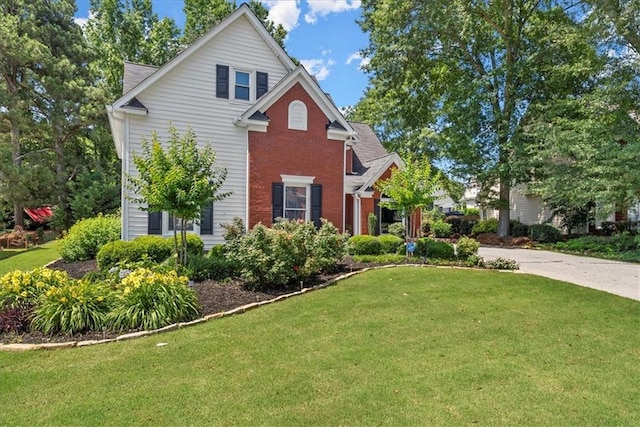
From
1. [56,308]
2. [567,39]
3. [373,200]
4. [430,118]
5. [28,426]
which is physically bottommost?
[28,426]

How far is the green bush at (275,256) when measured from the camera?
8.47 m

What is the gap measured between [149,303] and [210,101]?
989cm

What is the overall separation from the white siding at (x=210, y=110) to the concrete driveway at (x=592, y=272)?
10.6 metres

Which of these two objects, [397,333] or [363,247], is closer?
[397,333]

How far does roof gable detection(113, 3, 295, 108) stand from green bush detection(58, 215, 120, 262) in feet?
14.2

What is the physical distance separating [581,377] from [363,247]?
28.8 feet

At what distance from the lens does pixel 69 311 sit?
6.09 m

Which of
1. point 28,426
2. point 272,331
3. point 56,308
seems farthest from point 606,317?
point 56,308

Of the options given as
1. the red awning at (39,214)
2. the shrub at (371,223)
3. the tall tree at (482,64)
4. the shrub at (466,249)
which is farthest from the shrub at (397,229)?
the red awning at (39,214)

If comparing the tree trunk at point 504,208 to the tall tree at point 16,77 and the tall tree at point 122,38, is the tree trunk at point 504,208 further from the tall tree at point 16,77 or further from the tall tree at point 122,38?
the tall tree at point 16,77

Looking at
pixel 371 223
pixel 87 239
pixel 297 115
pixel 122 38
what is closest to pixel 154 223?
pixel 87 239

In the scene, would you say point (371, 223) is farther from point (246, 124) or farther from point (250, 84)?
point (250, 84)

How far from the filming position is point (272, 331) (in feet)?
20.0

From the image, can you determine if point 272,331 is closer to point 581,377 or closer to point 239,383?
point 239,383
